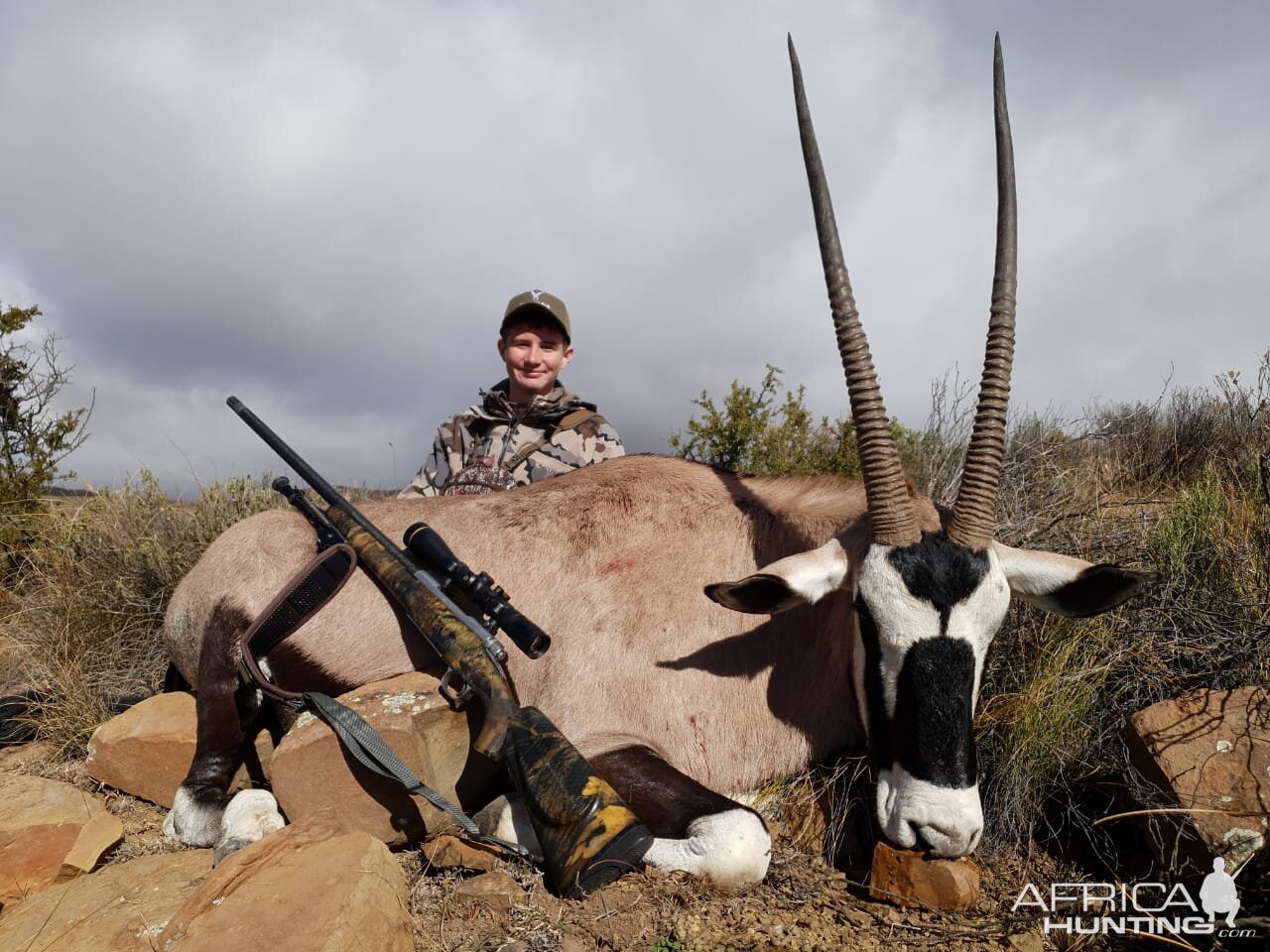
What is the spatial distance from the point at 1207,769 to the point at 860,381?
6.14ft

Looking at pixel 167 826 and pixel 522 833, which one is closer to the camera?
pixel 522 833

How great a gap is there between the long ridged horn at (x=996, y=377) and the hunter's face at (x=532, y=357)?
4.32 meters

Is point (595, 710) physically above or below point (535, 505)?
below

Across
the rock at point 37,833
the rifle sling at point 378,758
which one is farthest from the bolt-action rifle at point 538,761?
the rock at point 37,833

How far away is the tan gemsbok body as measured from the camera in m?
2.72

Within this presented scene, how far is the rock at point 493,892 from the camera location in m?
2.58

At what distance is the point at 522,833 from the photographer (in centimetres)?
302

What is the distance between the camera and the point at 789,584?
9.87 feet

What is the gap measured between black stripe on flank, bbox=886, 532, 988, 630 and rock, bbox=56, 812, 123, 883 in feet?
11.4

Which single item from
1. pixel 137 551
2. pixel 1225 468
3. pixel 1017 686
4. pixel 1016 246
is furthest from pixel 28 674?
pixel 1225 468

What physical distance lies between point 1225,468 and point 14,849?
8681 millimetres

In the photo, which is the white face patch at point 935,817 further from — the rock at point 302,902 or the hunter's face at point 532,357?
the hunter's face at point 532,357

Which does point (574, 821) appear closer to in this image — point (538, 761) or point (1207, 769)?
point (538, 761)

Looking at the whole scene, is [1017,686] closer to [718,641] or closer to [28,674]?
[718,641]
